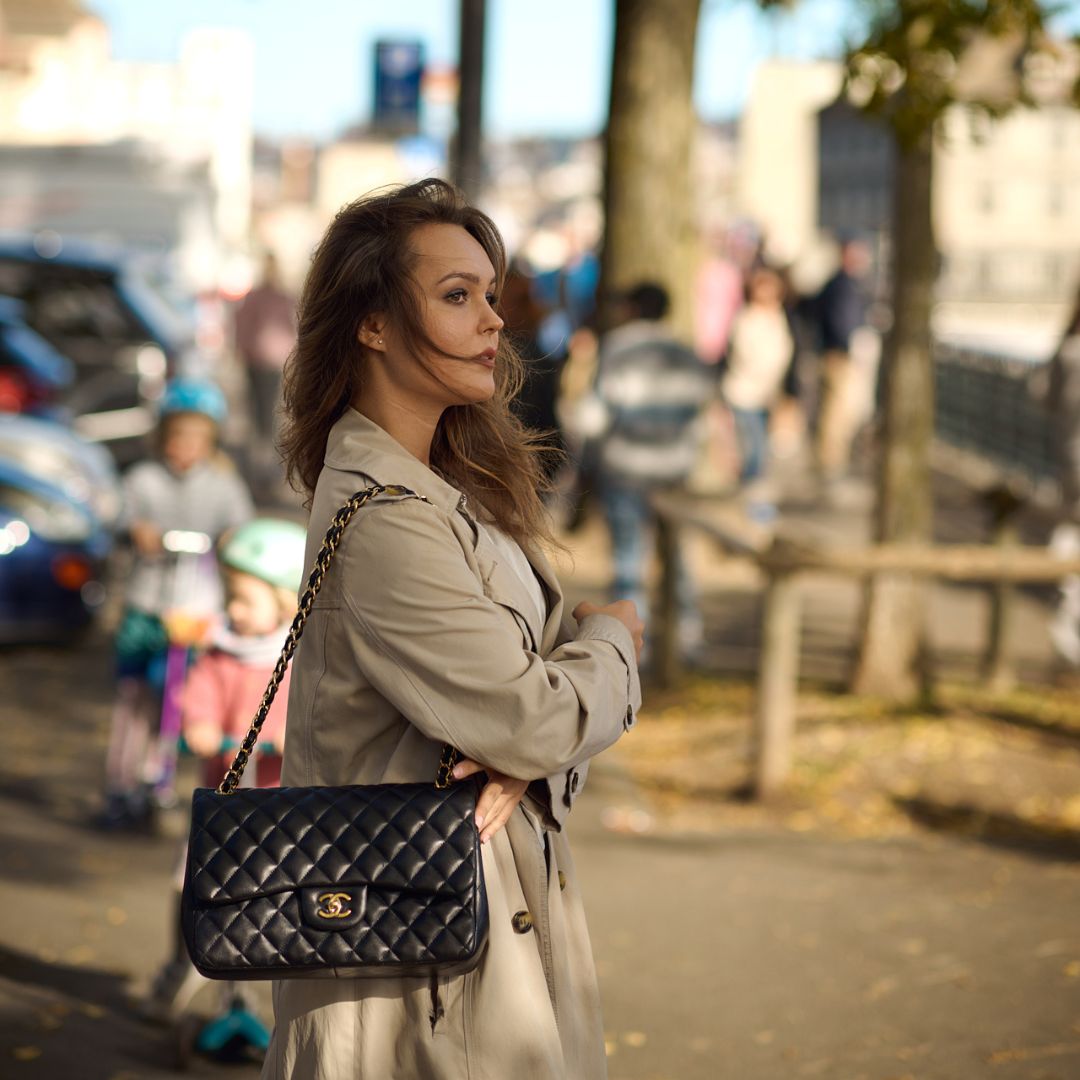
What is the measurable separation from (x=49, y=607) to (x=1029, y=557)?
516 cm

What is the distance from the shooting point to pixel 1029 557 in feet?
26.1

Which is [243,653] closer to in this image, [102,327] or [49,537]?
Answer: [49,537]

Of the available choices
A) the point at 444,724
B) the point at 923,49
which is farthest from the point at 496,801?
the point at 923,49

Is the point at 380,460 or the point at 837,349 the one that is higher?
the point at 380,460

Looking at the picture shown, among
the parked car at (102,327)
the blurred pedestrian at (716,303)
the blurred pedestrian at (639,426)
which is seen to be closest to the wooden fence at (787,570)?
the blurred pedestrian at (639,426)

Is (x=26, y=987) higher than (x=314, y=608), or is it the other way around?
(x=314, y=608)

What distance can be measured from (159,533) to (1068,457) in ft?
14.9

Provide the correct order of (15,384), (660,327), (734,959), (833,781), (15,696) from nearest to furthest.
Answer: (734,959), (833,781), (15,696), (660,327), (15,384)

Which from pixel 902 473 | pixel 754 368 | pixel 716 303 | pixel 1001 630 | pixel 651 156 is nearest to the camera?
pixel 902 473

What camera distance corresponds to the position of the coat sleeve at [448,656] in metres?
2.69

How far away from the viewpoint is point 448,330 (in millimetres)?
2912

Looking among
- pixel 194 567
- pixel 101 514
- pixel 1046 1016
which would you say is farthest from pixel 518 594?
pixel 101 514

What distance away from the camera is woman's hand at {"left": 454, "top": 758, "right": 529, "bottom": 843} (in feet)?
9.19

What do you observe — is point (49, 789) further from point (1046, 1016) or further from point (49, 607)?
point (1046, 1016)
